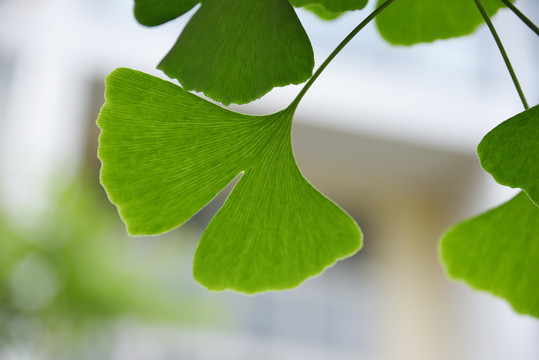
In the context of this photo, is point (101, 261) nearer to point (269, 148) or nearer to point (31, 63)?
point (31, 63)

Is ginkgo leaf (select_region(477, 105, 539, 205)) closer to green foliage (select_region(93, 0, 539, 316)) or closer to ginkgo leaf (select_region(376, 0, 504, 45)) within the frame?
green foliage (select_region(93, 0, 539, 316))

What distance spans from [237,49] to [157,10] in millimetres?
46

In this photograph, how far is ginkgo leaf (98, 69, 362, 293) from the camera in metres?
0.33

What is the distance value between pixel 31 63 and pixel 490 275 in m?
4.49

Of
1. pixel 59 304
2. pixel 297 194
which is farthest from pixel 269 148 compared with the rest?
pixel 59 304

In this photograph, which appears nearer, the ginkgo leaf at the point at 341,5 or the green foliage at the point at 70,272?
the ginkgo leaf at the point at 341,5

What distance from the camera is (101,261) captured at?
3.12 m

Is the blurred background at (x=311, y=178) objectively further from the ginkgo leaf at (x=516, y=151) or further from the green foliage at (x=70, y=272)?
the ginkgo leaf at (x=516, y=151)

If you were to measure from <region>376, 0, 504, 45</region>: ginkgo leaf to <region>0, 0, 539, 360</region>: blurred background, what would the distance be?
2.72 metres

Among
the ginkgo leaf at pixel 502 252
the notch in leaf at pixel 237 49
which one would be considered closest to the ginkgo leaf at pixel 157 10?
the notch in leaf at pixel 237 49

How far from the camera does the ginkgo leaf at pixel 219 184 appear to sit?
0.33 m

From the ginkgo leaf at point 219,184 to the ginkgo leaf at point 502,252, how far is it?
0.11m

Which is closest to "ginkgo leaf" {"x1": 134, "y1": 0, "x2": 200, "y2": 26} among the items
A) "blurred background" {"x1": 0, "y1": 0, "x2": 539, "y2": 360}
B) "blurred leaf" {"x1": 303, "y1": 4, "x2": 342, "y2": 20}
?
"blurred leaf" {"x1": 303, "y1": 4, "x2": 342, "y2": 20}

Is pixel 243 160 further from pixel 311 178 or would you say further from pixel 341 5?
pixel 311 178
